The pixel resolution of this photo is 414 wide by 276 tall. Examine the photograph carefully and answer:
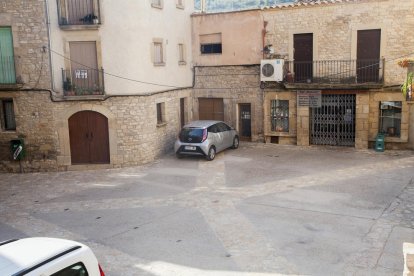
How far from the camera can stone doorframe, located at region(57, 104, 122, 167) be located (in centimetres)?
1719

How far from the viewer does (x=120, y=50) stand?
16953 mm

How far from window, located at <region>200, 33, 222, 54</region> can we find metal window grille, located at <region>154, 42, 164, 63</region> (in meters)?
3.32

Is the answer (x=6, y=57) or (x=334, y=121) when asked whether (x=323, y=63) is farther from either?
(x=6, y=57)

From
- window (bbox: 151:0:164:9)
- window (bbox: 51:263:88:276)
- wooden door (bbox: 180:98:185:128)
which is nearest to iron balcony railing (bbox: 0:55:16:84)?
window (bbox: 151:0:164:9)

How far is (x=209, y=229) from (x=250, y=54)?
1190 cm

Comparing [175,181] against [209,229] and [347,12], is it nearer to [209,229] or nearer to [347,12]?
[209,229]

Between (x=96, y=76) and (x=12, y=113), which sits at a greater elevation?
(x=96, y=76)

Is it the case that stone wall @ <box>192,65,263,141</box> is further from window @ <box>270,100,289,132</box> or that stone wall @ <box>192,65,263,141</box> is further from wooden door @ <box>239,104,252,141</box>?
window @ <box>270,100,289,132</box>

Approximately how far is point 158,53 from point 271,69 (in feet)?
16.3

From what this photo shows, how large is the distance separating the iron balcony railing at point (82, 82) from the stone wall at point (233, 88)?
633 centimetres

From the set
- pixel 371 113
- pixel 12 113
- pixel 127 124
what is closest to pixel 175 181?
pixel 127 124

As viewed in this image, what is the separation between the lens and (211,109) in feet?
73.2

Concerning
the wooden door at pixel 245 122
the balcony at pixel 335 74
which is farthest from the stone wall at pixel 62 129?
the balcony at pixel 335 74

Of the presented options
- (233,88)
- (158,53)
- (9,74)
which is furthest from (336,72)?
(9,74)
